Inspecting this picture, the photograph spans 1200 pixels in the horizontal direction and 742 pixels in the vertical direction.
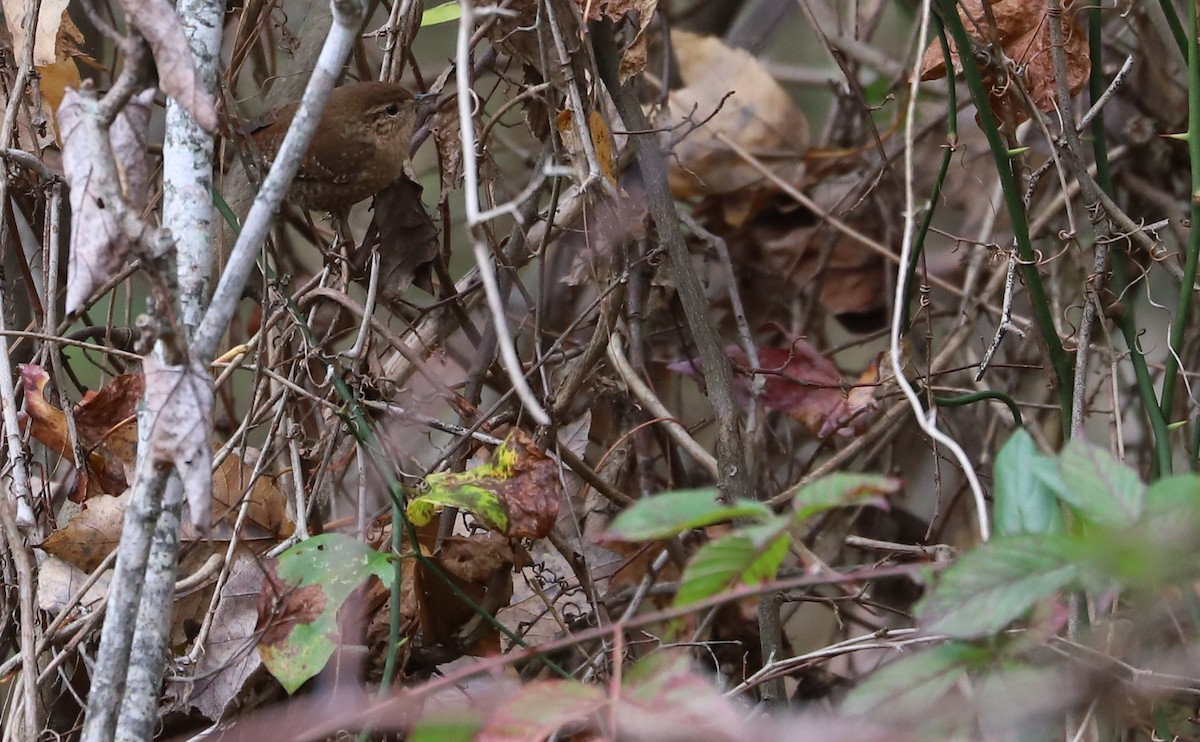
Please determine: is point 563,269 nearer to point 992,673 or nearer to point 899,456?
point 899,456

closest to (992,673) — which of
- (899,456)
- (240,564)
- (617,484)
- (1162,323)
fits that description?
(240,564)

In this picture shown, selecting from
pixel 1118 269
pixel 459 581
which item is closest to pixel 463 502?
pixel 459 581

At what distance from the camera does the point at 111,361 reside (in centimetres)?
219

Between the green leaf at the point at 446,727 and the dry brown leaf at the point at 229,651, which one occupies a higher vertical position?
the green leaf at the point at 446,727

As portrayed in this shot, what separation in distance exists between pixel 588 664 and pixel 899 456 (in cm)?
131

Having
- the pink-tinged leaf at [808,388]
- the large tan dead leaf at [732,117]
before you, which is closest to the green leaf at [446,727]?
the pink-tinged leaf at [808,388]

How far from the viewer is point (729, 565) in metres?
0.87

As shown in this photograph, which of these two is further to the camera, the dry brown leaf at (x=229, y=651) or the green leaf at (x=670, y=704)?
the dry brown leaf at (x=229, y=651)

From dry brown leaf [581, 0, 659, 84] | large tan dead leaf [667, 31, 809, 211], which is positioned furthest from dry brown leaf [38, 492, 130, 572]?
large tan dead leaf [667, 31, 809, 211]

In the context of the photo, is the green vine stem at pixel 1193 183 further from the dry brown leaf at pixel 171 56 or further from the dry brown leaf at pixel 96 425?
the dry brown leaf at pixel 96 425

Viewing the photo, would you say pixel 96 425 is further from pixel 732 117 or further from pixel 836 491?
pixel 732 117

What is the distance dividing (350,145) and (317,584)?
95cm

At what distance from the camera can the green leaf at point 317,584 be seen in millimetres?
1312

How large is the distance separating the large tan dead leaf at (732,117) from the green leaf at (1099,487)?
210cm
